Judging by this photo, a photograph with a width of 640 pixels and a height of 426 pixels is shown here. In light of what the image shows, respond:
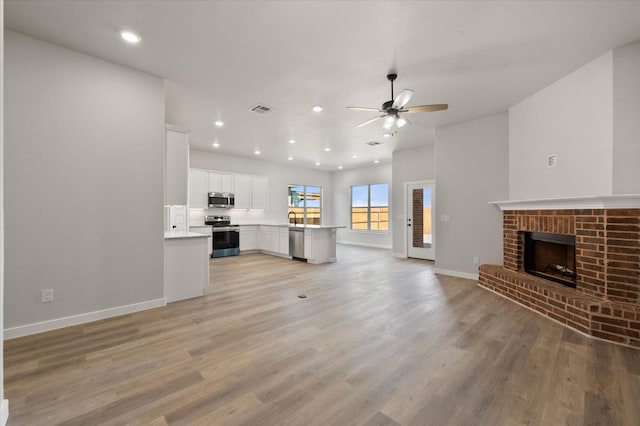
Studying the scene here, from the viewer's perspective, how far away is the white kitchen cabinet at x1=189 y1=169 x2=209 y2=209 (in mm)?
7223

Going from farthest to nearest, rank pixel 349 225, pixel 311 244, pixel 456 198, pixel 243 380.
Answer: pixel 349 225
pixel 311 244
pixel 456 198
pixel 243 380

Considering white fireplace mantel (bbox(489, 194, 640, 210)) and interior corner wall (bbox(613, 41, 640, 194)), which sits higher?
interior corner wall (bbox(613, 41, 640, 194))

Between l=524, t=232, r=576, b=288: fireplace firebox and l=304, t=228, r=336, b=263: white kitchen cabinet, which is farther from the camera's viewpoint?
l=304, t=228, r=336, b=263: white kitchen cabinet

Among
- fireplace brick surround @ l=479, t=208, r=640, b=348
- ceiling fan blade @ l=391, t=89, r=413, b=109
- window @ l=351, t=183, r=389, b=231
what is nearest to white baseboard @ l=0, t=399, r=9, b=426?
ceiling fan blade @ l=391, t=89, r=413, b=109

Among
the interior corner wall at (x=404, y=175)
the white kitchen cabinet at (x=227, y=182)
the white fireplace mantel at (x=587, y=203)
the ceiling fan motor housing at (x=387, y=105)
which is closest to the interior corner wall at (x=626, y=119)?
the white fireplace mantel at (x=587, y=203)

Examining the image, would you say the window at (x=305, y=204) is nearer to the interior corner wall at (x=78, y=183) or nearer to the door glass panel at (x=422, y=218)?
the door glass panel at (x=422, y=218)

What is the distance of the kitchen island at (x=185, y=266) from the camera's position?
3.73 meters

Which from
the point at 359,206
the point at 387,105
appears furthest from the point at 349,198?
the point at 387,105

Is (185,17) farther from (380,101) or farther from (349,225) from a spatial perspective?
(349,225)

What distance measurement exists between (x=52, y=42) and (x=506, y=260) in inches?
259

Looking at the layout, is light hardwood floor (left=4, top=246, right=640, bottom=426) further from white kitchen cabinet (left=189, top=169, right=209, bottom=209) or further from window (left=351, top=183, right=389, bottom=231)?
window (left=351, top=183, right=389, bottom=231)

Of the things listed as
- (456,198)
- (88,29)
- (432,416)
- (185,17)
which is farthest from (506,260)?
(88,29)

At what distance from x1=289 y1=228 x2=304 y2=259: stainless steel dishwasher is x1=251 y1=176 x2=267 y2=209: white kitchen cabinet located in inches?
78.8

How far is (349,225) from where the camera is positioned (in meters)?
10.7
